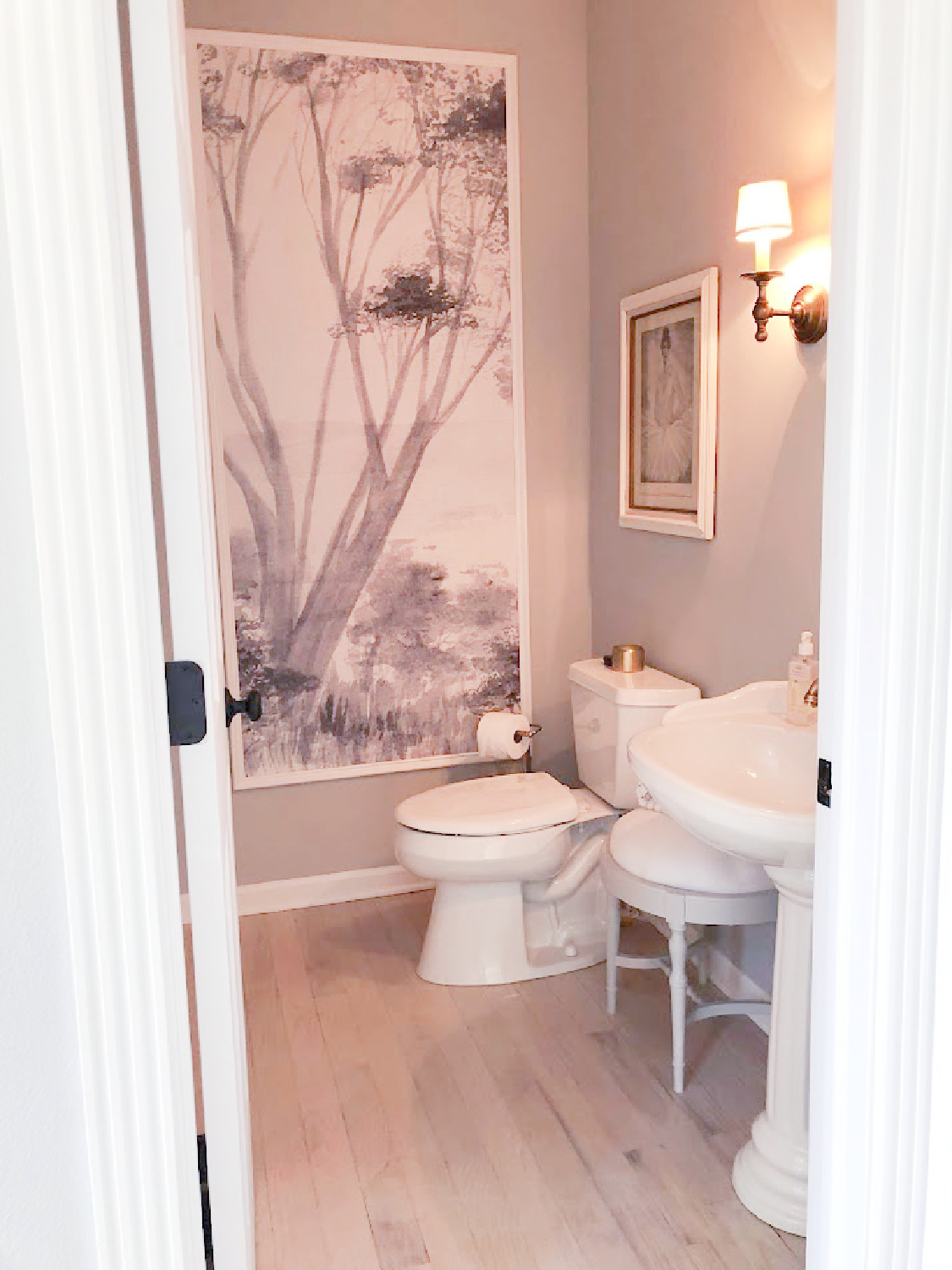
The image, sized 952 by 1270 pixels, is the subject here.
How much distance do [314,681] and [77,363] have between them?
7.56 feet

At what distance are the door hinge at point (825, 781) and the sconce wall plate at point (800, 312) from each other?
105 centimetres

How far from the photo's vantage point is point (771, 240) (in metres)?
2.16

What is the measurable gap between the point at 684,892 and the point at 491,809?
614mm

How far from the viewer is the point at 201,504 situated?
1137 millimetres

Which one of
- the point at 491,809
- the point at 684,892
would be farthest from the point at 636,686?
the point at 684,892

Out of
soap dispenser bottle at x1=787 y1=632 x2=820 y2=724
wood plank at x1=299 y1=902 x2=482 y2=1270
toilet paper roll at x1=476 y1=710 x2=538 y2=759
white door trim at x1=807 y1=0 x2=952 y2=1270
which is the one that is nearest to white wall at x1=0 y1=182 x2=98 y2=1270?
white door trim at x1=807 y1=0 x2=952 y2=1270

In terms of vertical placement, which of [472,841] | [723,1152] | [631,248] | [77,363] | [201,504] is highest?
[631,248]

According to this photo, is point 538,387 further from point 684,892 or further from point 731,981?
point 731,981

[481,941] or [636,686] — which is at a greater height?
[636,686]

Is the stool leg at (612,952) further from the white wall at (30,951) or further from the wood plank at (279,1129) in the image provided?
the white wall at (30,951)

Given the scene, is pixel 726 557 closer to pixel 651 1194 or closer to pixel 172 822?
pixel 651 1194

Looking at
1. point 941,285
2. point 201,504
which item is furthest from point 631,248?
point 201,504

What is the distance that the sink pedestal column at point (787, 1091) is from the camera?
75.0 inches

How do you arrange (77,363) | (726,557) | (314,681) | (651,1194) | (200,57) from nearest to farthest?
(77,363) < (651,1194) < (726,557) < (200,57) < (314,681)
